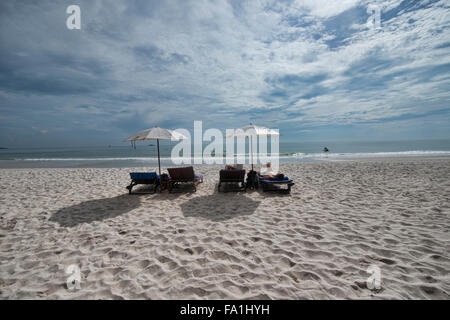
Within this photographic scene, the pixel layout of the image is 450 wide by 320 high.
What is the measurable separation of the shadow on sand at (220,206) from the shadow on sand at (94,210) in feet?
5.83

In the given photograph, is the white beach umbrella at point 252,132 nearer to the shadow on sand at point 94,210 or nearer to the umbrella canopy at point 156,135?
the umbrella canopy at point 156,135

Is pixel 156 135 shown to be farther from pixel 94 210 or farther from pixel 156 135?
pixel 94 210

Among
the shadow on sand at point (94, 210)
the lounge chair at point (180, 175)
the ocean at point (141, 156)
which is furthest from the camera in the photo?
the ocean at point (141, 156)

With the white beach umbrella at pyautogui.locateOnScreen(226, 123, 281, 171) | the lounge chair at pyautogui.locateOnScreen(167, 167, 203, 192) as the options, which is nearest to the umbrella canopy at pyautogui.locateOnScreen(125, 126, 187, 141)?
the lounge chair at pyautogui.locateOnScreen(167, 167, 203, 192)

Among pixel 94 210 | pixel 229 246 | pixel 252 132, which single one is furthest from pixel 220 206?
pixel 94 210

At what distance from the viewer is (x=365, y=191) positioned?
21.3ft

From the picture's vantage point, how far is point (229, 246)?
3314 millimetres

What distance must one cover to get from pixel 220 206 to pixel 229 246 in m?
2.17

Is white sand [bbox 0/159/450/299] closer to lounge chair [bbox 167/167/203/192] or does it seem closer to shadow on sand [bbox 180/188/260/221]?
shadow on sand [bbox 180/188/260/221]

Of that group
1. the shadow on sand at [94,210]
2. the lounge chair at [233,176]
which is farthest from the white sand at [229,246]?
the lounge chair at [233,176]

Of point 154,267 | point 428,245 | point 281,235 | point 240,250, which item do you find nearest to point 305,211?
point 281,235

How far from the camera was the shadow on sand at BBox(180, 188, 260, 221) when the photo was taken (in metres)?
4.80

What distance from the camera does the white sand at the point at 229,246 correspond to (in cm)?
239
